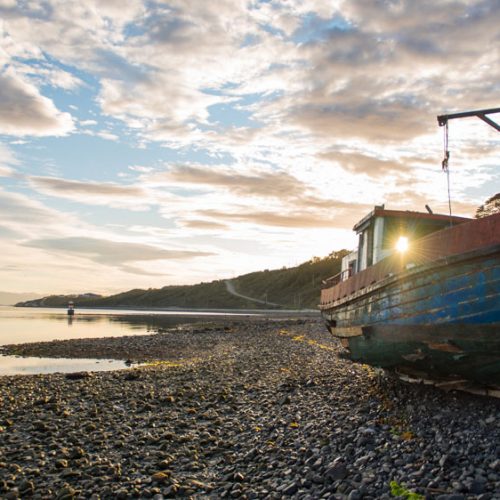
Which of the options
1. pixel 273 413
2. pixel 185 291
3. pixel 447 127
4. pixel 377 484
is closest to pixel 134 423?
pixel 273 413

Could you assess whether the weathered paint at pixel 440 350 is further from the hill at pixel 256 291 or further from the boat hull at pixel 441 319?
the hill at pixel 256 291

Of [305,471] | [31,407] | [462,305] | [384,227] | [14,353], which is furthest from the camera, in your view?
[14,353]

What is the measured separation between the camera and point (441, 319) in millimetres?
8109

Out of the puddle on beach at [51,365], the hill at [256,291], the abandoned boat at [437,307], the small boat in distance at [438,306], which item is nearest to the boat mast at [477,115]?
the small boat in distance at [438,306]

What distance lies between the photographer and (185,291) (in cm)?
15812

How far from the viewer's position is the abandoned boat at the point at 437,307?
7.34 m

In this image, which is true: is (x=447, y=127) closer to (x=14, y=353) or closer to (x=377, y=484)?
(x=377, y=484)

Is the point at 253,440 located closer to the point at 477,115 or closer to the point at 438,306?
the point at 438,306

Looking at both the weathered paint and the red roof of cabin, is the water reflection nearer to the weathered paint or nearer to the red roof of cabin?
the red roof of cabin

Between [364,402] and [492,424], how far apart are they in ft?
9.79

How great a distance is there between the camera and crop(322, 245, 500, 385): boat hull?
7.33m

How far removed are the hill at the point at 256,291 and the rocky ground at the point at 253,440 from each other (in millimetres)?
78654

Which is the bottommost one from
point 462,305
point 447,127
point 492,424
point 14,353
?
point 14,353

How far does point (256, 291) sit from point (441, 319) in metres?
125
